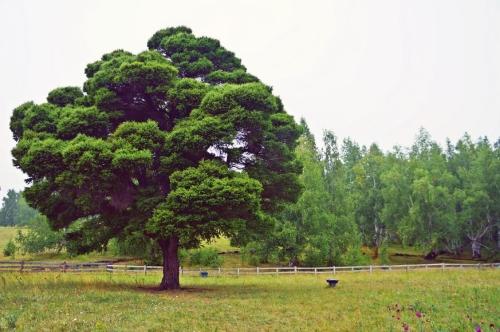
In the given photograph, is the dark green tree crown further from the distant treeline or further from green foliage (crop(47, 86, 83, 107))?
the distant treeline

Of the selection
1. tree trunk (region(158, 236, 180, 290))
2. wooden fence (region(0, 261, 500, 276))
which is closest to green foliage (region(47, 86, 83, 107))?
tree trunk (region(158, 236, 180, 290))

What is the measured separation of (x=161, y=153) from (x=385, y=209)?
45049mm

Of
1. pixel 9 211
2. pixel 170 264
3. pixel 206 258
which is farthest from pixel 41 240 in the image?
pixel 9 211

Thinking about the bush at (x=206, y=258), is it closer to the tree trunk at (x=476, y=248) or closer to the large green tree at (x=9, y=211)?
the tree trunk at (x=476, y=248)

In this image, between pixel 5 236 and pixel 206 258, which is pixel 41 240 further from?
pixel 5 236

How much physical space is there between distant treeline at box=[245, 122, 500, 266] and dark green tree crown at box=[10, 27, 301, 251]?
20168 mm

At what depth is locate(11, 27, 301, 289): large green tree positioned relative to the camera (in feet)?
66.9

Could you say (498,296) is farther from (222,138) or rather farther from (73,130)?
(73,130)

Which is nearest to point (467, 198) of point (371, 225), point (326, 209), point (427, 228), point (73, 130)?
point (427, 228)

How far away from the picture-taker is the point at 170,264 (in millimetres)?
24281

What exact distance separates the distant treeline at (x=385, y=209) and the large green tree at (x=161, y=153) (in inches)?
781

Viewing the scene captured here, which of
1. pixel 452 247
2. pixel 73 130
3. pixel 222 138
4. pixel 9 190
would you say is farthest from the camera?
pixel 9 190

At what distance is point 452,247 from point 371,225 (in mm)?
11415

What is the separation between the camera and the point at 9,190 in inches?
6009
